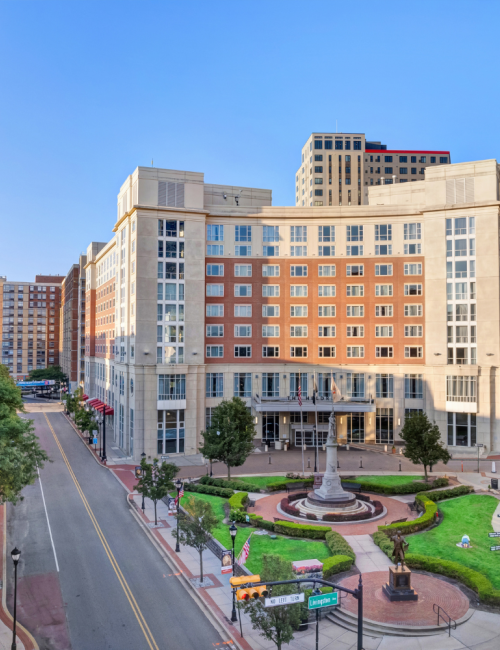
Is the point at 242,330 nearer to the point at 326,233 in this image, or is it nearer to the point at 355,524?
the point at 326,233

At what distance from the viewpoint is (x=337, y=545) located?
105ft

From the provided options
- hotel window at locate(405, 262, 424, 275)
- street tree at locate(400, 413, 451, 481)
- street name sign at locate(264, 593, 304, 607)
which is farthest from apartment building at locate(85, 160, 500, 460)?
street name sign at locate(264, 593, 304, 607)

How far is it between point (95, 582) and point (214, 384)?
40.9 m

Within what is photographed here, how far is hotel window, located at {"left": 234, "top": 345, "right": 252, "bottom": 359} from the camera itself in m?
70.1

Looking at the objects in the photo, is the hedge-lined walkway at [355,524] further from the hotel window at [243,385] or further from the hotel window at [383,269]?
the hotel window at [383,269]

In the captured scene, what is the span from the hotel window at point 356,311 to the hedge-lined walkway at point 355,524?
1134 inches

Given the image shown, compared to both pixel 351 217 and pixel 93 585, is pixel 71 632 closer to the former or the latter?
pixel 93 585

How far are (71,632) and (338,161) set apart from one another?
117530mm

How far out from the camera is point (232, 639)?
23.0 m

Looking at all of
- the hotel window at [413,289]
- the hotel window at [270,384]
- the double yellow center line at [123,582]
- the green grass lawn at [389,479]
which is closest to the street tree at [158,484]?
the double yellow center line at [123,582]

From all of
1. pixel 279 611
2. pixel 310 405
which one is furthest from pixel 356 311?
pixel 279 611

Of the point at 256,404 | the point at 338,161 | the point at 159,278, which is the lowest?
the point at 256,404

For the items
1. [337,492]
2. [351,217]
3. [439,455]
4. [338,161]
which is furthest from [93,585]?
[338,161]

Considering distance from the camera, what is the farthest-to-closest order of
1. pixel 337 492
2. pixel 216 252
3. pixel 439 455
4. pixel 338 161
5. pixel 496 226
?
pixel 338 161, pixel 216 252, pixel 496 226, pixel 439 455, pixel 337 492
